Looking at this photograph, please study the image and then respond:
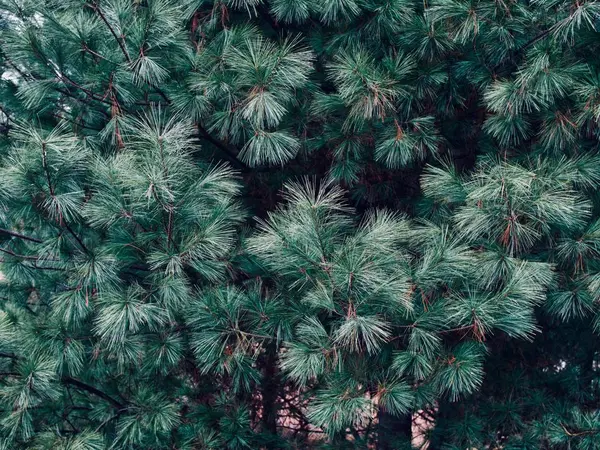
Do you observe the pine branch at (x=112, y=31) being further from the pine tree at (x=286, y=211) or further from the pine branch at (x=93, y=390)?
the pine branch at (x=93, y=390)

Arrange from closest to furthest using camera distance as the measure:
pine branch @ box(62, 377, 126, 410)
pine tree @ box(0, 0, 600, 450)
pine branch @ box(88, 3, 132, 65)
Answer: pine tree @ box(0, 0, 600, 450) < pine branch @ box(88, 3, 132, 65) < pine branch @ box(62, 377, 126, 410)

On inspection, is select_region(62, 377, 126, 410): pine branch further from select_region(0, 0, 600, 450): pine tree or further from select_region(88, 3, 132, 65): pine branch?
select_region(88, 3, 132, 65): pine branch

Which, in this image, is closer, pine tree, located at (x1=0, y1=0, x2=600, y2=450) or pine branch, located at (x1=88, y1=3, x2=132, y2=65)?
pine tree, located at (x1=0, y1=0, x2=600, y2=450)

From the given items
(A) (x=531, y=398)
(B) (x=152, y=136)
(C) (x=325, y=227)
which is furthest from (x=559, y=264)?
(B) (x=152, y=136)

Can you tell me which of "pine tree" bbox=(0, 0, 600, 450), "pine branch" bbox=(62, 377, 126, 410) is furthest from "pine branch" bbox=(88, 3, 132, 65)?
"pine branch" bbox=(62, 377, 126, 410)

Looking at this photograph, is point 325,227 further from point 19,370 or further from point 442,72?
point 19,370

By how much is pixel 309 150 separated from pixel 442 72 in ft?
2.20

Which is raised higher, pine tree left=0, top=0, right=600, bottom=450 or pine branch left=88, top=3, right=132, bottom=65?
pine branch left=88, top=3, right=132, bottom=65

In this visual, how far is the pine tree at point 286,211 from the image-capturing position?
2.19 meters

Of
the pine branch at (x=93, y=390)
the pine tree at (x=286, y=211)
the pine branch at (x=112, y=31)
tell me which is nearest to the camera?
the pine tree at (x=286, y=211)

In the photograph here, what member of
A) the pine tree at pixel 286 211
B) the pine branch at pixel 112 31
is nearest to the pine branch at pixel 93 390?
the pine tree at pixel 286 211

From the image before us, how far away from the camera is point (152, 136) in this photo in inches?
87.0

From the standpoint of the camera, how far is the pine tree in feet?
7.20

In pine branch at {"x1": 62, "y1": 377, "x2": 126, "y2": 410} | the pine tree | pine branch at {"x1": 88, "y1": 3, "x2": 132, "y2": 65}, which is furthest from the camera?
pine branch at {"x1": 62, "y1": 377, "x2": 126, "y2": 410}
